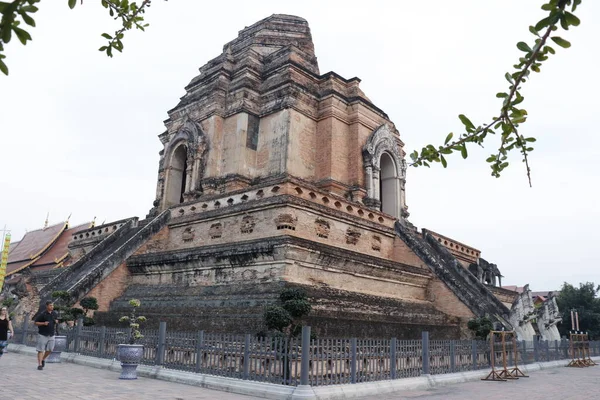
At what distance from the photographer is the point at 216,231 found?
52.2 ft

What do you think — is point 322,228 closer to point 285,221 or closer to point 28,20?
Result: point 285,221

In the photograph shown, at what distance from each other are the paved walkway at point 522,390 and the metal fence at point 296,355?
0.59m

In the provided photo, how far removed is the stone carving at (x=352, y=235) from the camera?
16.0m

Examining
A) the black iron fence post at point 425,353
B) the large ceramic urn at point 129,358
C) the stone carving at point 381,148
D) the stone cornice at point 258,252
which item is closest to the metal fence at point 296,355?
the black iron fence post at point 425,353

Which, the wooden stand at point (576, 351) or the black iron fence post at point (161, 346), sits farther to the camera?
the wooden stand at point (576, 351)

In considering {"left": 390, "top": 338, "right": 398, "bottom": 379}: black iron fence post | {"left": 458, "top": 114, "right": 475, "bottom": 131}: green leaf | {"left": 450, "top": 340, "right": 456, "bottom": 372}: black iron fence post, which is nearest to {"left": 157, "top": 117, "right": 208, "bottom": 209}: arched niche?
{"left": 450, "top": 340, "right": 456, "bottom": 372}: black iron fence post

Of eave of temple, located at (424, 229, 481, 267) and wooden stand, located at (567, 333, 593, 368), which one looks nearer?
wooden stand, located at (567, 333, 593, 368)

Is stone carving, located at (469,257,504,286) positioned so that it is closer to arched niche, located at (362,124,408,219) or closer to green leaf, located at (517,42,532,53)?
arched niche, located at (362,124,408,219)

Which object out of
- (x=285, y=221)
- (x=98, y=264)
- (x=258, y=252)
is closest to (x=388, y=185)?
(x=285, y=221)

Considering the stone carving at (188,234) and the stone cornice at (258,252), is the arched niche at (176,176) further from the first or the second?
the stone cornice at (258,252)

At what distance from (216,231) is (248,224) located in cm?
166

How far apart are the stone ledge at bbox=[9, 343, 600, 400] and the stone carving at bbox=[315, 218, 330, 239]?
543 cm

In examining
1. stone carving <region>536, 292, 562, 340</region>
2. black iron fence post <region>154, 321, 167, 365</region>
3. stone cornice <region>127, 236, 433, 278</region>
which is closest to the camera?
black iron fence post <region>154, 321, 167, 365</region>

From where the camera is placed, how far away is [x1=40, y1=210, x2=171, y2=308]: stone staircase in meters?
15.4
